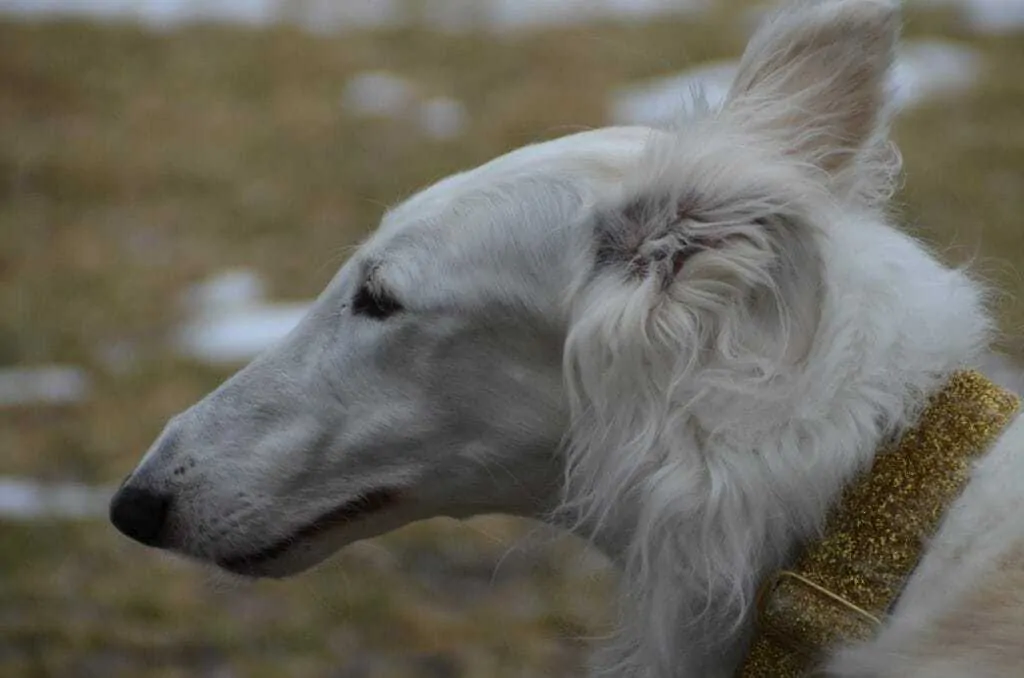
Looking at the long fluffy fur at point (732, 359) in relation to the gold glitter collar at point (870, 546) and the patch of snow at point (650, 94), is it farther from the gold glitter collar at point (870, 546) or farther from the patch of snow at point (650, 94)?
the patch of snow at point (650, 94)

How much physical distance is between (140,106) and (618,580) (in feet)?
23.0

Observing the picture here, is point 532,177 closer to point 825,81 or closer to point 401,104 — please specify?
point 825,81

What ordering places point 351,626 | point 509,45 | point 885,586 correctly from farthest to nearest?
point 509,45
point 351,626
point 885,586

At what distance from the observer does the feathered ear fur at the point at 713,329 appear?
2.16m

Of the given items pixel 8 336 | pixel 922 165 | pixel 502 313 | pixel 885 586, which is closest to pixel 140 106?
pixel 8 336

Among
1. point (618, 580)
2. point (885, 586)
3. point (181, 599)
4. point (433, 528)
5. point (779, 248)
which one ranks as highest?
point (779, 248)

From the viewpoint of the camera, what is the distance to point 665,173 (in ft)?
7.47

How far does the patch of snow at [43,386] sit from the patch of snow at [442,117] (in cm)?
288

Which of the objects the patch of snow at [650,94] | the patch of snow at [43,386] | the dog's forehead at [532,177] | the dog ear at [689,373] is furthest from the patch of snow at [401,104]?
the dog ear at [689,373]

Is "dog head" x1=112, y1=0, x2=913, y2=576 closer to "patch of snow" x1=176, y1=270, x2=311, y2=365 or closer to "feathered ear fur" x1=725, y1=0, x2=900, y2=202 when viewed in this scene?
"feathered ear fur" x1=725, y1=0, x2=900, y2=202

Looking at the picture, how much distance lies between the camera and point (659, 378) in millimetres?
2217

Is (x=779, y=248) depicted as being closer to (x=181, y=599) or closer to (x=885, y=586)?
(x=885, y=586)

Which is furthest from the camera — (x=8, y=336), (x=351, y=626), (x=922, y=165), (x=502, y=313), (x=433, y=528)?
(x=922, y=165)

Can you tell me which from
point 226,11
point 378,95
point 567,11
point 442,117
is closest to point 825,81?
point 442,117
